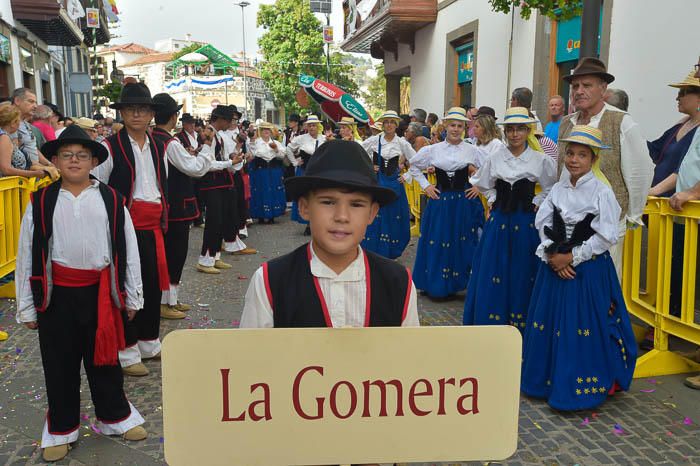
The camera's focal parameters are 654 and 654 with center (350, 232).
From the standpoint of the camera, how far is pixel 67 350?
359 centimetres

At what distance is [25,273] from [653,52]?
26.7 ft

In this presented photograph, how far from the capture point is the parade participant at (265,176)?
518 inches

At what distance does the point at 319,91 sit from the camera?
1516 centimetres

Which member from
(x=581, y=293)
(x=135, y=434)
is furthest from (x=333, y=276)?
(x=581, y=293)

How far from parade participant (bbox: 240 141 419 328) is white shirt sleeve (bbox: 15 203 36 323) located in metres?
1.90

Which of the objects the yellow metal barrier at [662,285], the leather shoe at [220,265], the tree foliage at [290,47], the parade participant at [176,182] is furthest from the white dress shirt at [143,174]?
the tree foliage at [290,47]

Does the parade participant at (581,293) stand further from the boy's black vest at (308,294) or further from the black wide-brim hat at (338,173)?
the black wide-brim hat at (338,173)

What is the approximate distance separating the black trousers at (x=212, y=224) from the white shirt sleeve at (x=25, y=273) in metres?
5.10

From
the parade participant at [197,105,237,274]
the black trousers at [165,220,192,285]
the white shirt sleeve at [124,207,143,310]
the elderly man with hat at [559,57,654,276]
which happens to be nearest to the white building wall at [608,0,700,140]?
the elderly man with hat at [559,57,654,276]

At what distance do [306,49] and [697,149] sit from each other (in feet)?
168

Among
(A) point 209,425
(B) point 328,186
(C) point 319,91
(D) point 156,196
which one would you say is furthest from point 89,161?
(C) point 319,91

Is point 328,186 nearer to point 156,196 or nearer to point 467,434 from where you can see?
point 467,434

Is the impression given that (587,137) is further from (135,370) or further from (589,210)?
(135,370)

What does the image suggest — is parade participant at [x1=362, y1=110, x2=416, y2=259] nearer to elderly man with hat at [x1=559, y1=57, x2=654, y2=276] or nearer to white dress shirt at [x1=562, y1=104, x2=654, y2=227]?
elderly man with hat at [x1=559, y1=57, x2=654, y2=276]
